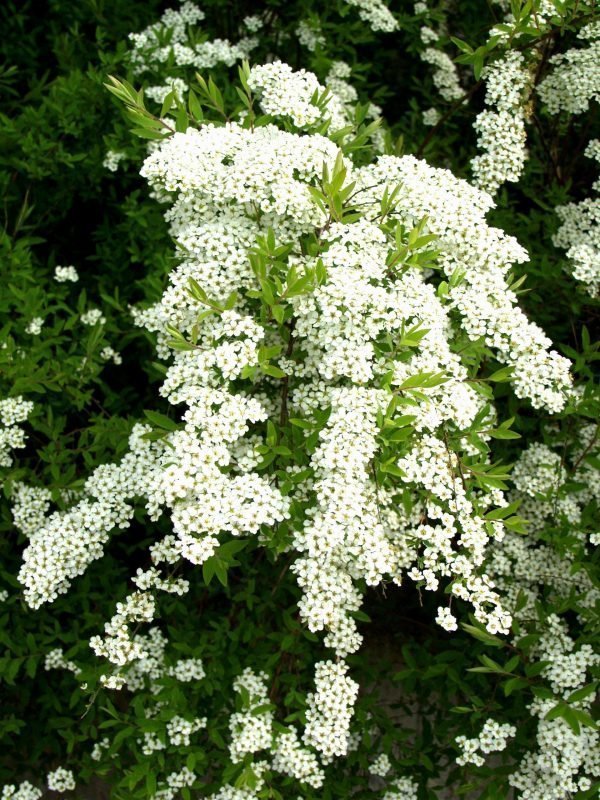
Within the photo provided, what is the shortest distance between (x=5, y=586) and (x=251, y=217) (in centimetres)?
273

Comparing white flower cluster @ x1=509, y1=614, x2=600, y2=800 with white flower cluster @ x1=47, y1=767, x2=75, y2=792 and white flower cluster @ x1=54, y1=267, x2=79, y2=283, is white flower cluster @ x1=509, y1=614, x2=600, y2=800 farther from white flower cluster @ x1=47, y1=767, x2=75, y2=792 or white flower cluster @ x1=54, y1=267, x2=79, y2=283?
white flower cluster @ x1=54, y1=267, x2=79, y2=283

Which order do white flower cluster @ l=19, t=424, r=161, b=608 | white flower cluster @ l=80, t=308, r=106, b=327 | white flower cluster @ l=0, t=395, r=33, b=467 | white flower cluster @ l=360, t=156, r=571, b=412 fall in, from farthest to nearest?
white flower cluster @ l=80, t=308, r=106, b=327 < white flower cluster @ l=0, t=395, r=33, b=467 < white flower cluster @ l=19, t=424, r=161, b=608 < white flower cluster @ l=360, t=156, r=571, b=412

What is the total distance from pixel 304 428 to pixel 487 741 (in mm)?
1791

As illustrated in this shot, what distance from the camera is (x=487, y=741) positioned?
12.2ft

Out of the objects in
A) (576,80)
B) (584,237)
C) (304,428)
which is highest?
(576,80)

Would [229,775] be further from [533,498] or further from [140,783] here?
[533,498]

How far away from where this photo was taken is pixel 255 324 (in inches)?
123

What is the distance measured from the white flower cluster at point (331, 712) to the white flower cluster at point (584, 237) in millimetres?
2433

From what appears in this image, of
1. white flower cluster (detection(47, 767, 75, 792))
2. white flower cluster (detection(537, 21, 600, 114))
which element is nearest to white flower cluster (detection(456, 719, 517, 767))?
white flower cluster (detection(47, 767, 75, 792))

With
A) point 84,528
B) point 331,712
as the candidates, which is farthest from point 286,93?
point 331,712

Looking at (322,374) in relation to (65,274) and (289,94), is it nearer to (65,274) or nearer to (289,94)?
(289,94)

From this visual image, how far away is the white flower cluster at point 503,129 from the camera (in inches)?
161

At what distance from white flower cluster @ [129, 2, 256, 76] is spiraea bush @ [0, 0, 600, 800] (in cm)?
2

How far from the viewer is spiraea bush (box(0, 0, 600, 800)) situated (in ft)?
10.3
